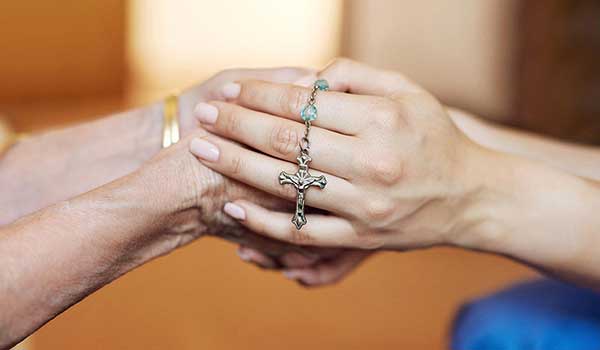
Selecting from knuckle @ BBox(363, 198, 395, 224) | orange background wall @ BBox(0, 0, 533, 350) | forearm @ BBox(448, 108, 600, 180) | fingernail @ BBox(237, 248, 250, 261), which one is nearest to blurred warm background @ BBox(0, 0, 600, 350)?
orange background wall @ BBox(0, 0, 533, 350)

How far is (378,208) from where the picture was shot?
1.01 m

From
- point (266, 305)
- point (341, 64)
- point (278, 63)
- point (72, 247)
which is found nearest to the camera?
point (72, 247)

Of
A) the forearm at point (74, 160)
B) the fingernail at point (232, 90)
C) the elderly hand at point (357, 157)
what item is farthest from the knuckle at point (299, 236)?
Result: the forearm at point (74, 160)

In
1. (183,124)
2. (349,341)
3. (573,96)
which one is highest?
(183,124)

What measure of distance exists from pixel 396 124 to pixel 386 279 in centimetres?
136

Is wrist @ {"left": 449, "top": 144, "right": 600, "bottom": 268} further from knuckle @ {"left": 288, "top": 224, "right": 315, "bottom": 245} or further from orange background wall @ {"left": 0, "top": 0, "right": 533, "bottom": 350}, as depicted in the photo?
orange background wall @ {"left": 0, "top": 0, "right": 533, "bottom": 350}

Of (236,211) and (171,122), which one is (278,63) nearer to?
(171,122)

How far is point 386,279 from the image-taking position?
231 centimetres

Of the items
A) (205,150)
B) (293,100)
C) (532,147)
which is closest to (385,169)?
(293,100)

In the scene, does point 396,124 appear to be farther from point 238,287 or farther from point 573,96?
point 573,96

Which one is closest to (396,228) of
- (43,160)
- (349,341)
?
(43,160)

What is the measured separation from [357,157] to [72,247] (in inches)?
14.3

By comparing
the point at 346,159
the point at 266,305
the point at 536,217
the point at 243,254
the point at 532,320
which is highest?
the point at 346,159

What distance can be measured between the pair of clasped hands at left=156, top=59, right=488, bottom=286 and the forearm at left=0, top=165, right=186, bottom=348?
8 centimetres
